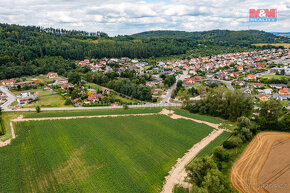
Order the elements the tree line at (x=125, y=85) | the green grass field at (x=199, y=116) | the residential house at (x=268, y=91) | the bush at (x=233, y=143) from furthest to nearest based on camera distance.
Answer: the residential house at (x=268, y=91), the tree line at (x=125, y=85), the green grass field at (x=199, y=116), the bush at (x=233, y=143)

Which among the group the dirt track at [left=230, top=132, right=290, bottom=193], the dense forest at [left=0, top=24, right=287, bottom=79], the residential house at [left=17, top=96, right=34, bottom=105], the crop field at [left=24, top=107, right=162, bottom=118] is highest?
the dense forest at [left=0, top=24, right=287, bottom=79]

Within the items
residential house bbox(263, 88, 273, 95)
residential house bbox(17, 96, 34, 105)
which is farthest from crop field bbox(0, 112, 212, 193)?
residential house bbox(263, 88, 273, 95)

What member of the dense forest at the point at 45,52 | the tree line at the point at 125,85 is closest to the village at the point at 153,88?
the tree line at the point at 125,85

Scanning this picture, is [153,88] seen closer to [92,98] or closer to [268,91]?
[92,98]

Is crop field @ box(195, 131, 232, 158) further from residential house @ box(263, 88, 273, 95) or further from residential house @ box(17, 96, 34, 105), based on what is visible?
residential house @ box(17, 96, 34, 105)

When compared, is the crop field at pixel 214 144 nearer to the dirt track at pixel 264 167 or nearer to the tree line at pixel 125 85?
the dirt track at pixel 264 167

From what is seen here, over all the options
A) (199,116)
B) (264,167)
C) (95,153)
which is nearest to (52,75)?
(95,153)
